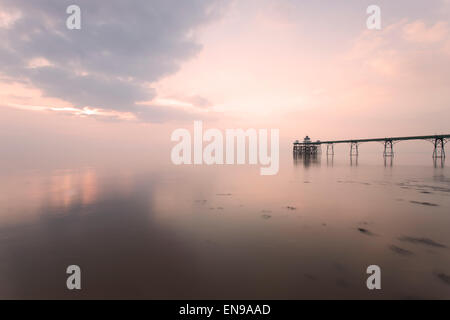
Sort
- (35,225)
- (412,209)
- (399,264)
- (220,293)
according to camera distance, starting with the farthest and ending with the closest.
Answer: (412,209)
(35,225)
(399,264)
(220,293)

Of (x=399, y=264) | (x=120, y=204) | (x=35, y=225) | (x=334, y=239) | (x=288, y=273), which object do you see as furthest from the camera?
(x=120, y=204)

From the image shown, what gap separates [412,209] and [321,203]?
6.17 m

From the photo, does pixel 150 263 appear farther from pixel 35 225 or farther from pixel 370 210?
pixel 370 210

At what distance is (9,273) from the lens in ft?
22.8

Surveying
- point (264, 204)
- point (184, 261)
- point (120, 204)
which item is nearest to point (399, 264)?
point (184, 261)

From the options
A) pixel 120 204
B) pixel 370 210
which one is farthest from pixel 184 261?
pixel 370 210

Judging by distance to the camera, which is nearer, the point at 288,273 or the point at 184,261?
the point at 288,273

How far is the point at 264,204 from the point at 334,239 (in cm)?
715

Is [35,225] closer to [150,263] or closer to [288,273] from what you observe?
[150,263]

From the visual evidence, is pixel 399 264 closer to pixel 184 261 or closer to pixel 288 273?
pixel 288 273

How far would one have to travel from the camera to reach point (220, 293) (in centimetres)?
591

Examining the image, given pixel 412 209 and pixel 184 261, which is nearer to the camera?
pixel 184 261
